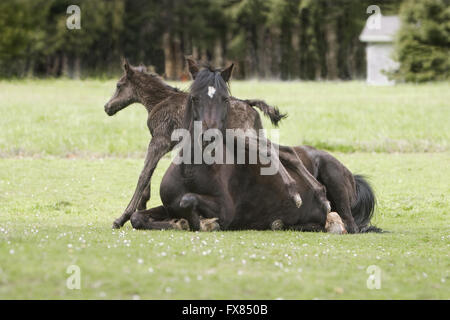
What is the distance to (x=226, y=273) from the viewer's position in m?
6.80

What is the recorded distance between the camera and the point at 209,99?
9172mm

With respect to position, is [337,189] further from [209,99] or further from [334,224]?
[209,99]

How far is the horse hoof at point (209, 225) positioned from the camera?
9.92 meters

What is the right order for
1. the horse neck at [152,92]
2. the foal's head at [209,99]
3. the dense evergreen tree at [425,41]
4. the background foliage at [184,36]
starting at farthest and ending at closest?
the background foliage at [184,36]
the dense evergreen tree at [425,41]
the horse neck at [152,92]
the foal's head at [209,99]

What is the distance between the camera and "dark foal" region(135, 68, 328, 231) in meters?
9.28

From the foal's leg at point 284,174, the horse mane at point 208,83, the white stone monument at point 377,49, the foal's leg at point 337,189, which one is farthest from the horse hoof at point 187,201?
the white stone monument at point 377,49

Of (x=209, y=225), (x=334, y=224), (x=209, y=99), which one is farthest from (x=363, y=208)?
(x=209, y=99)

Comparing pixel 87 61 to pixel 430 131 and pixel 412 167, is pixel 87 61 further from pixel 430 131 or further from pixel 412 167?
pixel 412 167

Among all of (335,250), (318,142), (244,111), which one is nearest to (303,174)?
(244,111)

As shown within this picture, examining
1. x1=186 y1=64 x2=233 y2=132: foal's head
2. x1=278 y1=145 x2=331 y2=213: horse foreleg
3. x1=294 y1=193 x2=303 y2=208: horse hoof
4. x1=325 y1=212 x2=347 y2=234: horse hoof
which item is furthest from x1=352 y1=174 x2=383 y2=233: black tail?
x1=186 y1=64 x2=233 y2=132: foal's head

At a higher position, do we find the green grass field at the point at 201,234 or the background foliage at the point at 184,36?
the background foliage at the point at 184,36

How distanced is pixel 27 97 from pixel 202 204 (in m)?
26.8

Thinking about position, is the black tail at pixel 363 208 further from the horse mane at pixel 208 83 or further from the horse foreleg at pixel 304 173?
the horse mane at pixel 208 83

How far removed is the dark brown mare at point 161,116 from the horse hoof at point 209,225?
3.62ft
